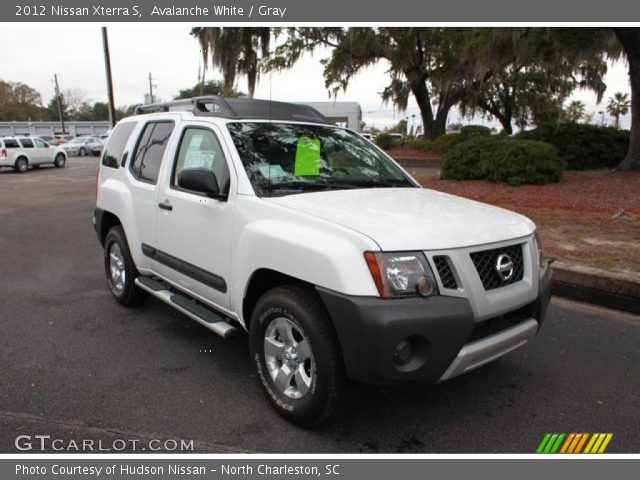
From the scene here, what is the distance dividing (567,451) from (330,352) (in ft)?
4.72

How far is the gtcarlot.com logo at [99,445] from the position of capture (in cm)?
280

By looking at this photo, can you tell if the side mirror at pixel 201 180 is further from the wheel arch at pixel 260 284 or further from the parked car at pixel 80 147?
the parked car at pixel 80 147

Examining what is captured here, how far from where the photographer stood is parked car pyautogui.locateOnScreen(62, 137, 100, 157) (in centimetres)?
3949

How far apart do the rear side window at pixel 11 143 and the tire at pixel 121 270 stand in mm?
22939

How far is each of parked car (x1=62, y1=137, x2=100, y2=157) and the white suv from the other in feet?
130

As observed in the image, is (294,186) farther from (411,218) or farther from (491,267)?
(491,267)

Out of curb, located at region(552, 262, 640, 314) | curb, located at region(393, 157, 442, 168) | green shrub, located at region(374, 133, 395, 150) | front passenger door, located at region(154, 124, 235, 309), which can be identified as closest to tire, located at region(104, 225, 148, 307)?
front passenger door, located at region(154, 124, 235, 309)

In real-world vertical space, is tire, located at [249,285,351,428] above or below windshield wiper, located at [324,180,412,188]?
below

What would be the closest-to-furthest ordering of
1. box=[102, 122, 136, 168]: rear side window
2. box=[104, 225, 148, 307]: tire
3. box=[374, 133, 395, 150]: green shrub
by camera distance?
1. box=[104, 225, 148, 307]: tire
2. box=[102, 122, 136, 168]: rear side window
3. box=[374, 133, 395, 150]: green shrub

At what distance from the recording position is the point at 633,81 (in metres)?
12.2

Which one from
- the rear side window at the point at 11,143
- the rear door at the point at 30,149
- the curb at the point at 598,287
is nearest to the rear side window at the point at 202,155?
the curb at the point at 598,287

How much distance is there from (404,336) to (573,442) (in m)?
1.27

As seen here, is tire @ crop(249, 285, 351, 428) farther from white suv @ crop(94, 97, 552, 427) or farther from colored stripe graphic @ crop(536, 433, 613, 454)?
colored stripe graphic @ crop(536, 433, 613, 454)

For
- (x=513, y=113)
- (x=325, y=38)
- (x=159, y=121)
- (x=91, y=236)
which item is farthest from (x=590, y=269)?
(x=513, y=113)
